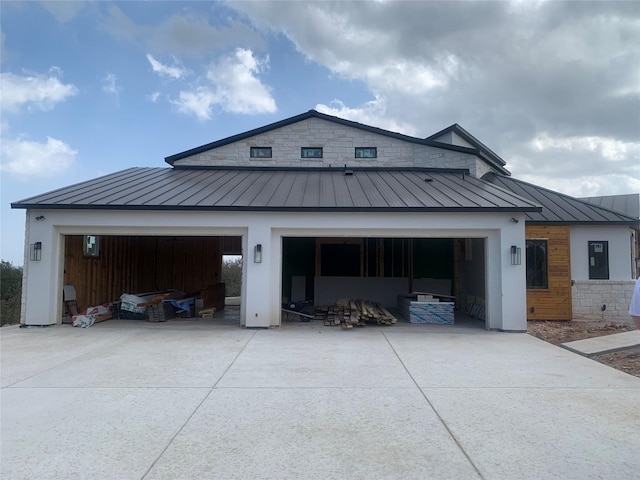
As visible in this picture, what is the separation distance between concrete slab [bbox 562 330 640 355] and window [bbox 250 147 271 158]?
41.3 ft

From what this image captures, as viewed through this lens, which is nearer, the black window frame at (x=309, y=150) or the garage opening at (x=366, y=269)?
the garage opening at (x=366, y=269)

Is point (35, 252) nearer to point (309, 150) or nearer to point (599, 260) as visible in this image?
point (309, 150)

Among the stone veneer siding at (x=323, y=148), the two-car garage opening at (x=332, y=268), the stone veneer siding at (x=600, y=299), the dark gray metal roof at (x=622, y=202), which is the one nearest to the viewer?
the stone veneer siding at (x=600, y=299)

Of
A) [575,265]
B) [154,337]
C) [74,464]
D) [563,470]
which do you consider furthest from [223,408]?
[575,265]

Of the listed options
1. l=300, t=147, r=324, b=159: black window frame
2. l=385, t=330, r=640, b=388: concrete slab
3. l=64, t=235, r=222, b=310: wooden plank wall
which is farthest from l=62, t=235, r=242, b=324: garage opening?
l=385, t=330, r=640, b=388: concrete slab

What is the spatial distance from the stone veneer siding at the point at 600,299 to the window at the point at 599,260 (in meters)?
0.27

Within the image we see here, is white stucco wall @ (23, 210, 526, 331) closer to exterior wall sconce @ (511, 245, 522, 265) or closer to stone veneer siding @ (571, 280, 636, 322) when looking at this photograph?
exterior wall sconce @ (511, 245, 522, 265)

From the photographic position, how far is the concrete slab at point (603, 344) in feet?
24.7

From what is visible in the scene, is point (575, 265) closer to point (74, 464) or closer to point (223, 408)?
point (223, 408)

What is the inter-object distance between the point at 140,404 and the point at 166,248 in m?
11.5

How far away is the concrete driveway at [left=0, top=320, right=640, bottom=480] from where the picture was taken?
3.15 m

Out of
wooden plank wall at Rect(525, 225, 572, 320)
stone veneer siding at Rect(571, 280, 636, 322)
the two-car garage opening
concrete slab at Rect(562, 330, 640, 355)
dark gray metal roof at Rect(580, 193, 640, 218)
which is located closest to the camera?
concrete slab at Rect(562, 330, 640, 355)

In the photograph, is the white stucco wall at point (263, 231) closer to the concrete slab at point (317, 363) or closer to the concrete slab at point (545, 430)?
the concrete slab at point (317, 363)

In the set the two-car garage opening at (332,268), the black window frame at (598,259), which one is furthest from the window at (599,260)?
the two-car garage opening at (332,268)
